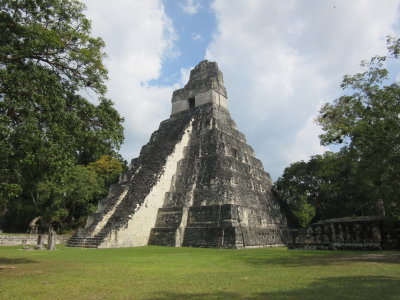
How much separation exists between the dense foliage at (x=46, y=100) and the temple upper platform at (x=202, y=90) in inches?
594

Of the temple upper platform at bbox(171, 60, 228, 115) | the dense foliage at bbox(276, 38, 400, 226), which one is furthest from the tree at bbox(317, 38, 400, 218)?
the temple upper platform at bbox(171, 60, 228, 115)

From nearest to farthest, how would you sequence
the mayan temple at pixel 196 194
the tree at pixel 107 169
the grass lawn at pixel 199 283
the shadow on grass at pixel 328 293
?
1. the shadow on grass at pixel 328 293
2. the grass lawn at pixel 199 283
3. the mayan temple at pixel 196 194
4. the tree at pixel 107 169

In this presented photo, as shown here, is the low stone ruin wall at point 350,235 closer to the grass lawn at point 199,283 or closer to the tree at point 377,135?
the tree at point 377,135

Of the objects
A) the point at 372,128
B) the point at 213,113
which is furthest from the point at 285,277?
the point at 213,113

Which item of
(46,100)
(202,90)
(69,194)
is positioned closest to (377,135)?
(46,100)

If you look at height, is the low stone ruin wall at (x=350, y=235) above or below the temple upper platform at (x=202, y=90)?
below

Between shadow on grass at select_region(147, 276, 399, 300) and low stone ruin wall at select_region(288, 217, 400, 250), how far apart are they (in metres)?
7.23

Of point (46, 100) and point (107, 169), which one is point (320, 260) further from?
point (107, 169)

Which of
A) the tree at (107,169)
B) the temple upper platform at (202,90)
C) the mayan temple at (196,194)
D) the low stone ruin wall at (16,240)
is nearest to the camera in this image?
the mayan temple at (196,194)

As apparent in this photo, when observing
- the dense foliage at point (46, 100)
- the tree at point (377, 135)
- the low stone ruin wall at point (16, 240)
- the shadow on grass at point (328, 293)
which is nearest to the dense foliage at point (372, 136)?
the tree at point (377, 135)

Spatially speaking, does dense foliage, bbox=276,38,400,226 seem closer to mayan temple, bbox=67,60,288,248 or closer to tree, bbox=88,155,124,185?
mayan temple, bbox=67,60,288,248

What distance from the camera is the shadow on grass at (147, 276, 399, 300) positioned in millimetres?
3875

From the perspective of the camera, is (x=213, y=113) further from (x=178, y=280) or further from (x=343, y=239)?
(x=178, y=280)

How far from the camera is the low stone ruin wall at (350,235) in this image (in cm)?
1092
